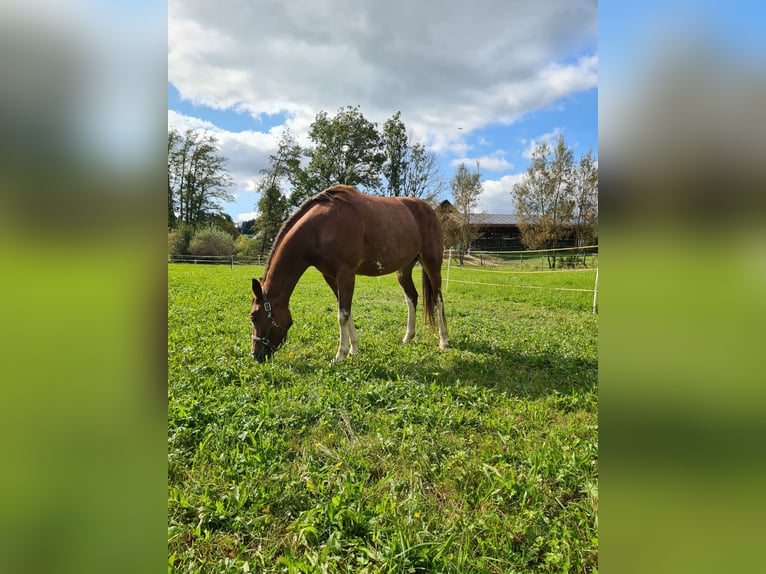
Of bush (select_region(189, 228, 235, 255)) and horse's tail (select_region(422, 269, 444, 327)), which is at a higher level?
bush (select_region(189, 228, 235, 255))

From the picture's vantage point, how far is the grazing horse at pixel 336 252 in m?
4.55

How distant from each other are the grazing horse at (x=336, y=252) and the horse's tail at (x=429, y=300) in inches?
8.9

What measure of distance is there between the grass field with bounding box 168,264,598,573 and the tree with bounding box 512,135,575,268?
17734 mm

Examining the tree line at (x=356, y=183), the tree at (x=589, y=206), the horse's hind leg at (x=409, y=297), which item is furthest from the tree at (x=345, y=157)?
the horse's hind leg at (x=409, y=297)

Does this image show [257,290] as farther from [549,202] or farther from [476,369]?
[549,202]

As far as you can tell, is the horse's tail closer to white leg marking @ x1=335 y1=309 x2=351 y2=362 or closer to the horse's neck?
white leg marking @ x1=335 y1=309 x2=351 y2=362

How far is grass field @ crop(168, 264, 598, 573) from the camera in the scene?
175cm

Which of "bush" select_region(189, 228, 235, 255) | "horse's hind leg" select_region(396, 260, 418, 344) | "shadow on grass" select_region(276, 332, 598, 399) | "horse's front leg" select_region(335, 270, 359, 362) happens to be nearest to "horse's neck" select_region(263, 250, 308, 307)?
"horse's front leg" select_region(335, 270, 359, 362)

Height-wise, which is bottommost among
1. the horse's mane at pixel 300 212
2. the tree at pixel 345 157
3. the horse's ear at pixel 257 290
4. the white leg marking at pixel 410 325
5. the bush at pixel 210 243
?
the white leg marking at pixel 410 325

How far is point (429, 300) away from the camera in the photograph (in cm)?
614

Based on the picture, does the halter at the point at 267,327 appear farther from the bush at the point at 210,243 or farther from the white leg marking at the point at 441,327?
the bush at the point at 210,243

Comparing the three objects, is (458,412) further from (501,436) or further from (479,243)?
(479,243)

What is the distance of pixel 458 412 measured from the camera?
3123 millimetres
